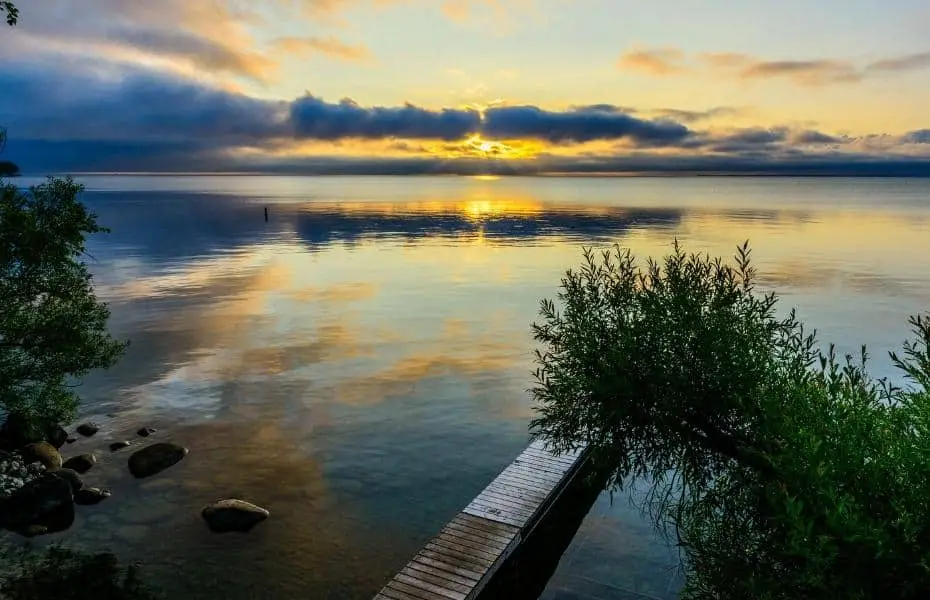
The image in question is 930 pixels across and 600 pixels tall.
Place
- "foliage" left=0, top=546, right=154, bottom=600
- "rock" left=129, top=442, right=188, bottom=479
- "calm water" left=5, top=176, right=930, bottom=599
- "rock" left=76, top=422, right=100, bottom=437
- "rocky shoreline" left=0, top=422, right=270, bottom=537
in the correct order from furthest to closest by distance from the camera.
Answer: "rock" left=76, top=422, right=100, bottom=437
"rock" left=129, top=442, right=188, bottom=479
"rocky shoreline" left=0, top=422, right=270, bottom=537
"calm water" left=5, top=176, right=930, bottom=599
"foliage" left=0, top=546, right=154, bottom=600

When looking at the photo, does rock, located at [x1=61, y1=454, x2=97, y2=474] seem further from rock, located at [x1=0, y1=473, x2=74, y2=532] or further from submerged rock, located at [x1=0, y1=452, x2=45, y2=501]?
rock, located at [x1=0, y1=473, x2=74, y2=532]

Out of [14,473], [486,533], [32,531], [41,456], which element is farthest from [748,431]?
[41,456]

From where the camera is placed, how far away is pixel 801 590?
629 inches

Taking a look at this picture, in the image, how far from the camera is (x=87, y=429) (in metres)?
40.2

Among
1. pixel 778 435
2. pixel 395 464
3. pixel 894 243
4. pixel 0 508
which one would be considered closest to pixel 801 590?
pixel 778 435

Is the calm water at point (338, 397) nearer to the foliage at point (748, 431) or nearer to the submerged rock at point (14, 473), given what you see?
the submerged rock at point (14, 473)

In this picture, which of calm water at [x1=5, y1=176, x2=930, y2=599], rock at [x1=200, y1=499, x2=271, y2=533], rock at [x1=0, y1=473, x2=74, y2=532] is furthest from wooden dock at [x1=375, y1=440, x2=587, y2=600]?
rock at [x1=0, y1=473, x2=74, y2=532]

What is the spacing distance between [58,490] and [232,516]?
337 inches

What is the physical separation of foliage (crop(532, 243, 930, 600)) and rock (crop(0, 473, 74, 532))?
23.3m

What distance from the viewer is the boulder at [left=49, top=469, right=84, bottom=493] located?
32156 millimetres

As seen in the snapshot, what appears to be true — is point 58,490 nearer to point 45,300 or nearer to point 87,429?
point 45,300

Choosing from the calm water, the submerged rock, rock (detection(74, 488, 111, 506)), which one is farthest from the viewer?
rock (detection(74, 488, 111, 506))

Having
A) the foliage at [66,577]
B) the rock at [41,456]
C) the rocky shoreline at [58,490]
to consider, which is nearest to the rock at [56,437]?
the rocky shoreline at [58,490]

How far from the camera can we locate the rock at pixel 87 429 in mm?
39812
